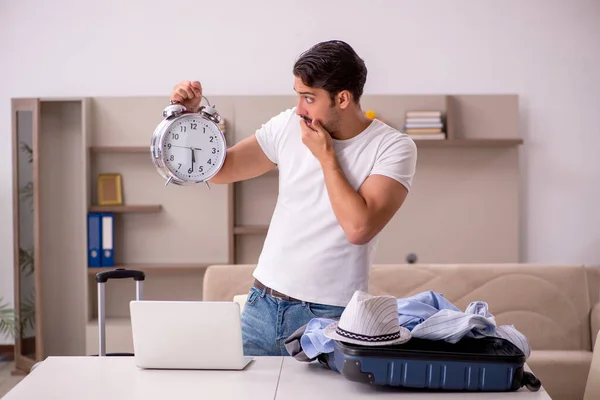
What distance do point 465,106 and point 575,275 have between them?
1.44 m

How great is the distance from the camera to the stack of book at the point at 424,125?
4816 millimetres

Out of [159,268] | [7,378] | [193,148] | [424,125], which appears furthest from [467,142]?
[7,378]

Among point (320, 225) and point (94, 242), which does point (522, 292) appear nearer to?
point (320, 225)

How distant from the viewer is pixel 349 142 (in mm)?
2137

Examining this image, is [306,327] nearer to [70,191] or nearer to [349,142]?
[349,142]

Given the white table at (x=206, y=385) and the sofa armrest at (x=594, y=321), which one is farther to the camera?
the sofa armrest at (x=594, y=321)

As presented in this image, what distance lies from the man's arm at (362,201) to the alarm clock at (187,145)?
1.03 feet

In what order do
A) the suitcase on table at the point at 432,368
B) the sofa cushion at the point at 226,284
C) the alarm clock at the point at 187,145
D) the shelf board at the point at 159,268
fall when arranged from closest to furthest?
the suitcase on table at the point at 432,368 < the alarm clock at the point at 187,145 < the sofa cushion at the point at 226,284 < the shelf board at the point at 159,268

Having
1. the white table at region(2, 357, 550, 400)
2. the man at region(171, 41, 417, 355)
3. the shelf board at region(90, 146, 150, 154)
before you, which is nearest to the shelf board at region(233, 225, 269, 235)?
the shelf board at region(90, 146, 150, 154)

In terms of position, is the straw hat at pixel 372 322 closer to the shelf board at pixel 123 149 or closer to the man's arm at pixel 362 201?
the man's arm at pixel 362 201

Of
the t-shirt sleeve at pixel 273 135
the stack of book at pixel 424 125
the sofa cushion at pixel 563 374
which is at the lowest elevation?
the sofa cushion at pixel 563 374

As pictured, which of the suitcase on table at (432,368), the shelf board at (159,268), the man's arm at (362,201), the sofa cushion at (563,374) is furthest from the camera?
the shelf board at (159,268)

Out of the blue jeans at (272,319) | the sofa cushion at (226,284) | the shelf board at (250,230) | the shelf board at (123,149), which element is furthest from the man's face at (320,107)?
the shelf board at (123,149)

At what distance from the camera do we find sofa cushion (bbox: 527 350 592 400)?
3.67 meters
